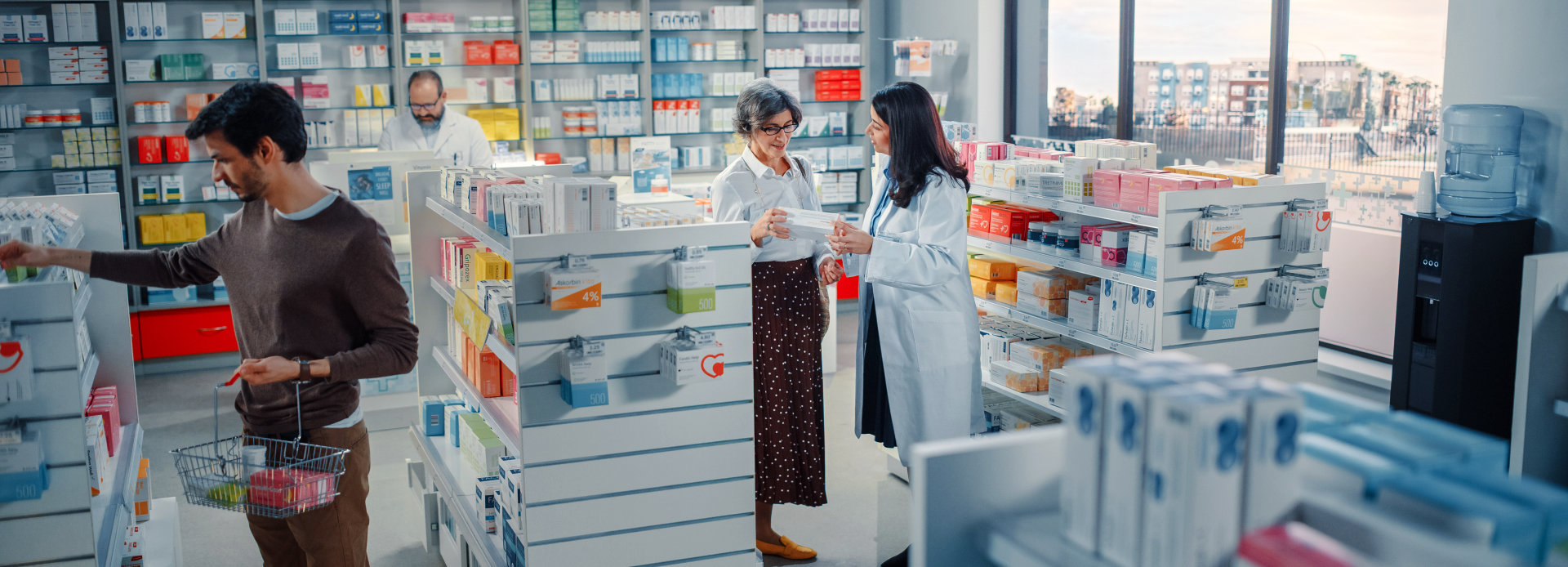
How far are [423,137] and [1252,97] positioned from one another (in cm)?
503

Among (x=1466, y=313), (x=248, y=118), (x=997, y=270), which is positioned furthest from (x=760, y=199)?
(x=1466, y=313)

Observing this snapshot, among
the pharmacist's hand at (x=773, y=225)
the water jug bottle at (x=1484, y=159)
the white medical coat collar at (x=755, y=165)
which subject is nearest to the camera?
the pharmacist's hand at (x=773, y=225)

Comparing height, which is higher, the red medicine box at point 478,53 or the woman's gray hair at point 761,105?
the red medicine box at point 478,53

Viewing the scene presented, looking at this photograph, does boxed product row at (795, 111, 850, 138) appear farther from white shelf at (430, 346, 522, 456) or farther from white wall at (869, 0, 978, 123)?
white shelf at (430, 346, 522, 456)

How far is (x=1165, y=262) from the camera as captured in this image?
12.1 ft

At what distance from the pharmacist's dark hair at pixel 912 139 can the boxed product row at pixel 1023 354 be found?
115 cm

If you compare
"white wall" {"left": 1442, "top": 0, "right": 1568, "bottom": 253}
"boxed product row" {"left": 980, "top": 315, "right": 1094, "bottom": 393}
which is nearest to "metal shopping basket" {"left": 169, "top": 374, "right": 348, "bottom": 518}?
"boxed product row" {"left": 980, "top": 315, "right": 1094, "bottom": 393}

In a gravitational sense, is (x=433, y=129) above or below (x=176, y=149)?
above

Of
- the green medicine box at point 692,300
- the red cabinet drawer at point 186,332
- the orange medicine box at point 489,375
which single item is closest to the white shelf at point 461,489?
the orange medicine box at point 489,375

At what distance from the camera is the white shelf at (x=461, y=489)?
11.4 feet

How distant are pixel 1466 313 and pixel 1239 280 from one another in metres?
1.08

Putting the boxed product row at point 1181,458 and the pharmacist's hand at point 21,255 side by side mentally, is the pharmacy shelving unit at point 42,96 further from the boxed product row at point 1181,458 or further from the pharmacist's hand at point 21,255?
the boxed product row at point 1181,458

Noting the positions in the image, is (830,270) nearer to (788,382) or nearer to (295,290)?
(788,382)

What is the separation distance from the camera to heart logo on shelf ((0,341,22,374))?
7.35 ft
